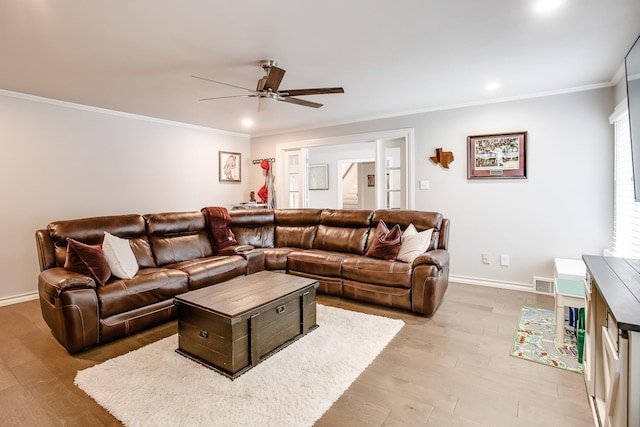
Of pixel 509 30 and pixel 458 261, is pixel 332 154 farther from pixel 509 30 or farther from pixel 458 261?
pixel 509 30

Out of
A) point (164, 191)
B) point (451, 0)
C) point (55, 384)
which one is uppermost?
point (451, 0)

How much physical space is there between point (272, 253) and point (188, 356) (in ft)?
6.49

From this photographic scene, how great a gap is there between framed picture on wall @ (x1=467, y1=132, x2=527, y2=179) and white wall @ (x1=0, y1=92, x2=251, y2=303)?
14.4ft

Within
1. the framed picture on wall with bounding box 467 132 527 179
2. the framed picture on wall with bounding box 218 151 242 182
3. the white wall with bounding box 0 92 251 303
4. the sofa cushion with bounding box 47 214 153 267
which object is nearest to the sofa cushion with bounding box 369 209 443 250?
the framed picture on wall with bounding box 467 132 527 179

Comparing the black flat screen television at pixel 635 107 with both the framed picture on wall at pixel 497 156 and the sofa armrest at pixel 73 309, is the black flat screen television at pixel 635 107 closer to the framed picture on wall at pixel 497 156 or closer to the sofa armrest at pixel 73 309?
the framed picture on wall at pixel 497 156

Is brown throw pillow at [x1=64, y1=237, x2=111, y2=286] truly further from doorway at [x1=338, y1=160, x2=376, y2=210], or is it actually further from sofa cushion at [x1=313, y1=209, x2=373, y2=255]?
doorway at [x1=338, y1=160, x2=376, y2=210]

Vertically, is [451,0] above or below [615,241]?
above

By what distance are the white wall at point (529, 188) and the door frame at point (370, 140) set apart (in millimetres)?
88

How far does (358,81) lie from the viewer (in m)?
3.40

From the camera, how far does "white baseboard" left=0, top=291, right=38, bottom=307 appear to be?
11.9 feet

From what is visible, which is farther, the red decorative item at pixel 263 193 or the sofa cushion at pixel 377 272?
the red decorative item at pixel 263 193

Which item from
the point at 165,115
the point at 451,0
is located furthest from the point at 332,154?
the point at 451,0

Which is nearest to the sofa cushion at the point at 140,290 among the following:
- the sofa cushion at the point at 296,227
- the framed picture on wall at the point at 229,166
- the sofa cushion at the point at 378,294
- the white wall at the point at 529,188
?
the sofa cushion at the point at 378,294

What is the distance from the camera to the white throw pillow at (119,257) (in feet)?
9.77
